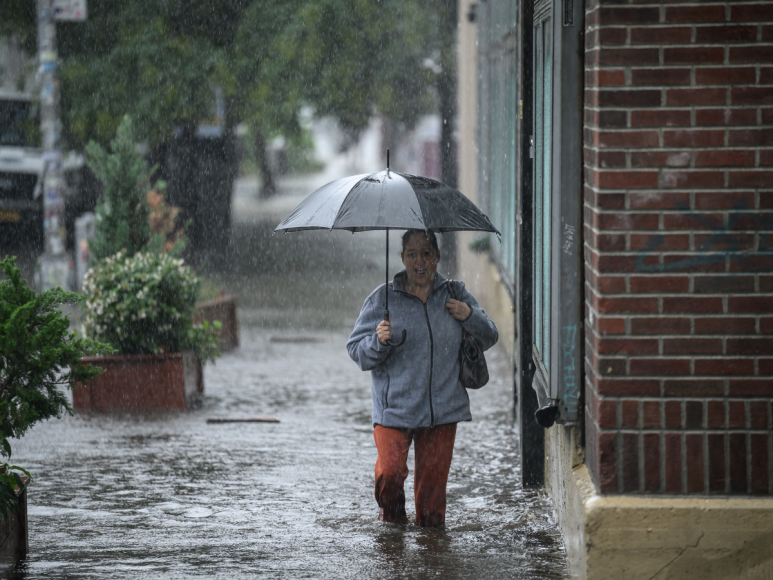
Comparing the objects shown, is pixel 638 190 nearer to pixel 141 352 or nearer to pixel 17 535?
pixel 17 535

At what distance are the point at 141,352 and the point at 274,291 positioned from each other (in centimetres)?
728

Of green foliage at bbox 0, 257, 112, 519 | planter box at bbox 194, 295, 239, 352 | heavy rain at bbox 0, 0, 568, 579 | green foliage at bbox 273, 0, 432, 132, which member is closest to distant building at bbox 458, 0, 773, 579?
heavy rain at bbox 0, 0, 568, 579

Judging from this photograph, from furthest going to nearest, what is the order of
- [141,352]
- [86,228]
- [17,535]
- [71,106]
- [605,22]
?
[71,106]
[86,228]
[141,352]
[17,535]
[605,22]

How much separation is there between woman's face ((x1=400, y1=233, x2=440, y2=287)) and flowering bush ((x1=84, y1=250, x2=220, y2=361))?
11.5 ft

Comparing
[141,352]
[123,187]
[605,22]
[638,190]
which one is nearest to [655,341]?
[638,190]

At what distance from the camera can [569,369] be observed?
15.7ft

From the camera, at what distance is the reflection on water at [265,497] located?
500cm

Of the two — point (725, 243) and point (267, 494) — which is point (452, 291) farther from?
point (267, 494)

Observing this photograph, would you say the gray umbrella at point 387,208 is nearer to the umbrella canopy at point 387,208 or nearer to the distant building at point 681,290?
the umbrella canopy at point 387,208

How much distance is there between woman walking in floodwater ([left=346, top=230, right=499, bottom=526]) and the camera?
5.18m

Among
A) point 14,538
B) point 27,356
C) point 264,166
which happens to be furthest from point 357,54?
point 264,166

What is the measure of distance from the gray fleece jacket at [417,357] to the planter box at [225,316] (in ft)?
18.8

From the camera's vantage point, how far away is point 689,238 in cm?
425

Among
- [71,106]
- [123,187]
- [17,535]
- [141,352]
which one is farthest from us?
[71,106]
